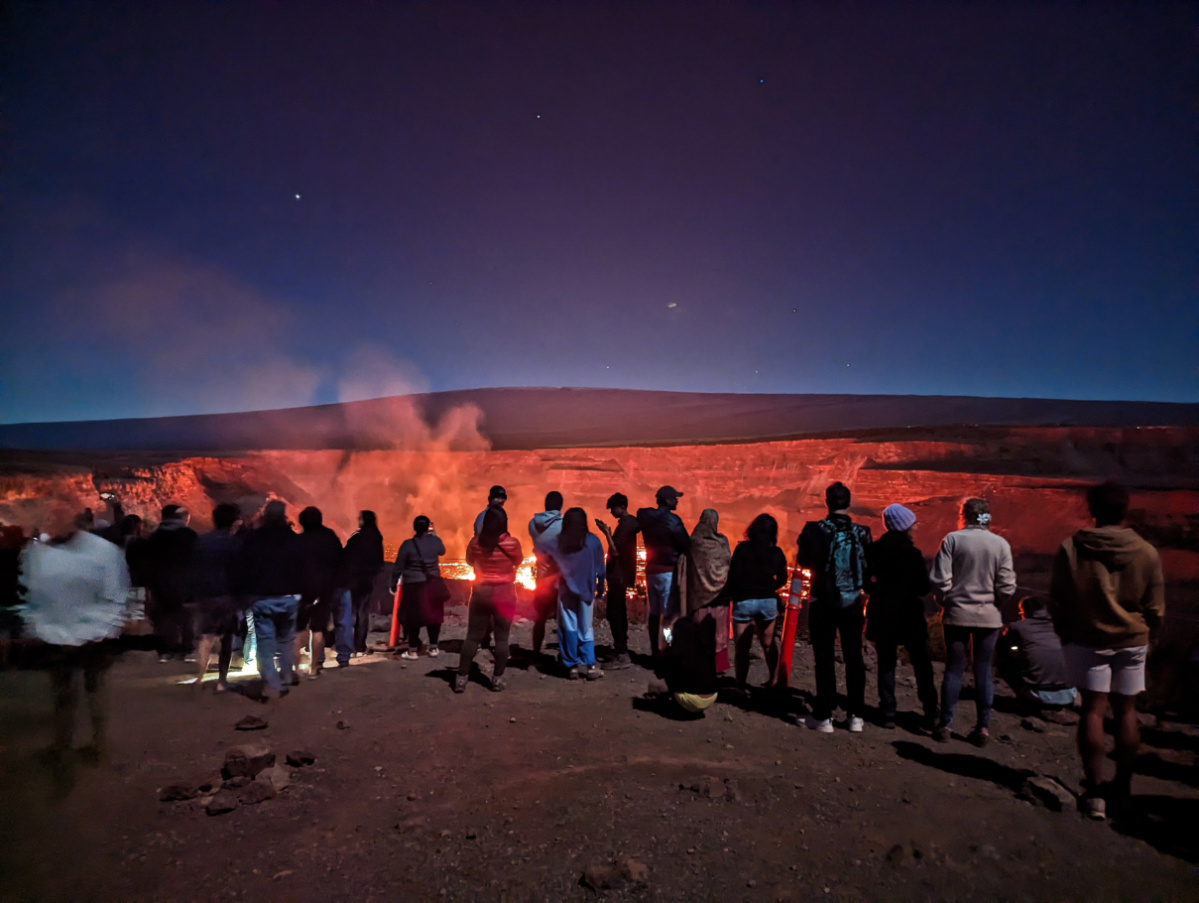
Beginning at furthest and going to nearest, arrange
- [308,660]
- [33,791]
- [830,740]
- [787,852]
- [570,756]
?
[308,660] < [830,740] < [570,756] < [33,791] < [787,852]

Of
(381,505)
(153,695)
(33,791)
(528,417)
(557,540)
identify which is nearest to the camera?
(33,791)

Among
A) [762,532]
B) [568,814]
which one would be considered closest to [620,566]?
[762,532]

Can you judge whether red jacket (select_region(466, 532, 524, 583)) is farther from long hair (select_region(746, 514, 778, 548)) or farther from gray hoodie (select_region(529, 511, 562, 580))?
long hair (select_region(746, 514, 778, 548))

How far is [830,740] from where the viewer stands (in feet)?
17.4

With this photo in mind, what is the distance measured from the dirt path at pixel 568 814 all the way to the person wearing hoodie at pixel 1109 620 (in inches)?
18.6

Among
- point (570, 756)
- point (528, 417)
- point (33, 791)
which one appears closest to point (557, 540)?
point (570, 756)

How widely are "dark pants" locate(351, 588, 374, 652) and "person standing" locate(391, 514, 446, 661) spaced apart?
0.41m

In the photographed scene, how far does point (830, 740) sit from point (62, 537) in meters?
5.62

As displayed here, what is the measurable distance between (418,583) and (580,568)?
218 centimetres

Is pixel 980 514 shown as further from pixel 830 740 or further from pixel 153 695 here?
pixel 153 695

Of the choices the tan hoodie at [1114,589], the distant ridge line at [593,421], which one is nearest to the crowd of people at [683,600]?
the tan hoodie at [1114,589]

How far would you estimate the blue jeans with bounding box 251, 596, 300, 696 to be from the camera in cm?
604

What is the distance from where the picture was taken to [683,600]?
639 cm

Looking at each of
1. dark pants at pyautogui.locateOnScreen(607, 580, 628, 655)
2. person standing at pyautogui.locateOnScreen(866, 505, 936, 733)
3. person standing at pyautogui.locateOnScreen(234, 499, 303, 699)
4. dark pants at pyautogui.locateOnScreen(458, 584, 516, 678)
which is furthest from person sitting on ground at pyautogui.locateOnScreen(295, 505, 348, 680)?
person standing at pyautogui.locateOnScreen(866, 505, 936, 733)
